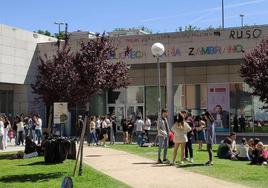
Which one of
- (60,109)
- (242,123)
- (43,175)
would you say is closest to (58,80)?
(60,109)

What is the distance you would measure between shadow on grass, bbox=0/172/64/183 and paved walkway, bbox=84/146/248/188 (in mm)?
1519

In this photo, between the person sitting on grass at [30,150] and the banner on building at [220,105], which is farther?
the banner on building at [220,105]

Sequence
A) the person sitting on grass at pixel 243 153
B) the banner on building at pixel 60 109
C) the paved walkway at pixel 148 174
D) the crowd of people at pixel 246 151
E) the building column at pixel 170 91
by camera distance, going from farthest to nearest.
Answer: the building column at pixel 170 91, the banner on building at pixel 60 109, the person sitting on grass at pixel 243 153, the crowd of people at pixel 246 151, the paved walkway at pixel 148 174

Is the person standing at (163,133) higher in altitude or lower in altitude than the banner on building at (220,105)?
lower

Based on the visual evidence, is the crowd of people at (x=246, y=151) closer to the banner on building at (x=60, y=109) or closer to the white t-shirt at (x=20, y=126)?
the banner on building at (x=60, y=109)

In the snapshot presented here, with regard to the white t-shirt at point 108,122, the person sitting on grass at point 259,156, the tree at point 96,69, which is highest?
the tree at point 96,69

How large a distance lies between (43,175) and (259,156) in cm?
719

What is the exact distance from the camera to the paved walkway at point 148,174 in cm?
1161

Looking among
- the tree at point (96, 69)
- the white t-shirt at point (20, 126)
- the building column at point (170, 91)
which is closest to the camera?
the tree at point (96, 69)

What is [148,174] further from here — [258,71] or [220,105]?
[220,105]

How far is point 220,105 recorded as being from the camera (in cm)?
3553

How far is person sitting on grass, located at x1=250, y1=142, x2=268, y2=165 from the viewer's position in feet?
52.9

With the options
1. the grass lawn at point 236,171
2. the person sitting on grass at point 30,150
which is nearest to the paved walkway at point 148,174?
the grass lawn at point 236,171

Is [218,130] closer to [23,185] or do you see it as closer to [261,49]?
[261,49]
